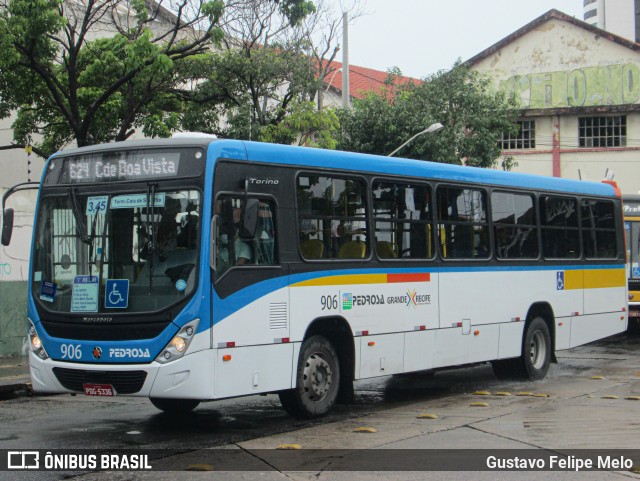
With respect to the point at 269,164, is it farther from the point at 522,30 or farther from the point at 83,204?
the point at 522,30

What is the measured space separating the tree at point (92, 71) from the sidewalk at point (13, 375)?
13.4 ft

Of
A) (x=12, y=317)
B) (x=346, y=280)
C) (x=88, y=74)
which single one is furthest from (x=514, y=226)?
(x=88, y=74)

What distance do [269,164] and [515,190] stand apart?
5.41 meters

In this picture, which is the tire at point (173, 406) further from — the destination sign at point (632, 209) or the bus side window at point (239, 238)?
the destination sign at point (632, 209)


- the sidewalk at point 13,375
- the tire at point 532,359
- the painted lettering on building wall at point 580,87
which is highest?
the painted lettering on building wall at point 580,87

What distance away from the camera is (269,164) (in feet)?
32.3

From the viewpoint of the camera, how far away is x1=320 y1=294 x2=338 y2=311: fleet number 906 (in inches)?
408

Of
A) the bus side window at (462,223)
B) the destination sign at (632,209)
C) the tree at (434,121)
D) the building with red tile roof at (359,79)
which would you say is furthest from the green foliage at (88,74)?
the building with red tile roof at (359,79)

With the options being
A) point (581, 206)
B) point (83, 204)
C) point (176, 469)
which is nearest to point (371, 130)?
point (581, 206)

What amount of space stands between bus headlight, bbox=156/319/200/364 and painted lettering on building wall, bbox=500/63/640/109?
32.9 metres

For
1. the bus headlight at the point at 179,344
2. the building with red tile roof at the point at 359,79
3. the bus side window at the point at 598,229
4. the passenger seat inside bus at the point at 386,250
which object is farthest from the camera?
the building with red tile roof at the point at 359,79

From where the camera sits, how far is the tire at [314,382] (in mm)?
10070

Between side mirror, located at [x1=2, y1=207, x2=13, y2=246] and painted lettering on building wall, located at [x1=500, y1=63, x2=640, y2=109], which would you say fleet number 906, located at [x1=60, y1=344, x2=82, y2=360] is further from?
painted lettering on building wall, located at [x1=500, y1=63, x2=640, y2=109]

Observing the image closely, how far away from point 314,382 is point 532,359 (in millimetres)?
5206
